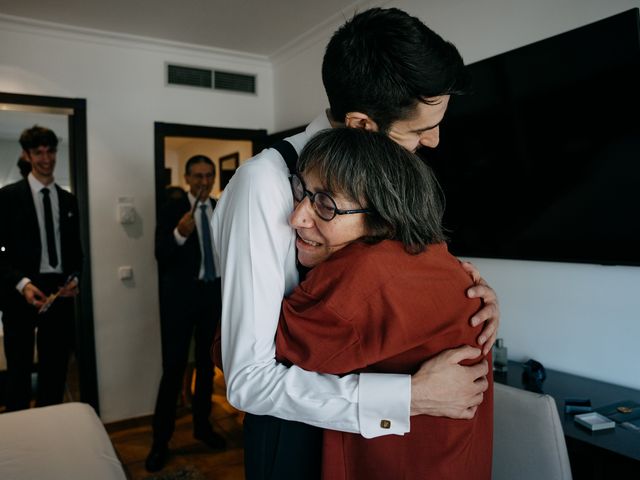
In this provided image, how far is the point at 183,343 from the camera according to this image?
3197 millimetres

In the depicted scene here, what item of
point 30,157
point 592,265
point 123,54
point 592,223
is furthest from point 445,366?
point 123,54

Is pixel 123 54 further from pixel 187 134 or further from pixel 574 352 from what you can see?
pixel 574 352

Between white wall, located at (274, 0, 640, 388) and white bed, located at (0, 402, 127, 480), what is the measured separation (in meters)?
1.90

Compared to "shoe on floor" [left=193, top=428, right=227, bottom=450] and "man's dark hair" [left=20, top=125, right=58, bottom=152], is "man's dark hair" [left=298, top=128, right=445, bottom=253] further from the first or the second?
"man's dark hair" [left=20, top=125, right=58, bottom=152]

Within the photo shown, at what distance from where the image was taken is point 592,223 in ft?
6.44

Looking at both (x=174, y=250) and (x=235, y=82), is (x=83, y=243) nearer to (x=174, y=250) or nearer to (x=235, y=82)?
(x=174, y=250)

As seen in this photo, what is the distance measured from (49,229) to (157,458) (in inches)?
67.8

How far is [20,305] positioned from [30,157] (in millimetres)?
1012

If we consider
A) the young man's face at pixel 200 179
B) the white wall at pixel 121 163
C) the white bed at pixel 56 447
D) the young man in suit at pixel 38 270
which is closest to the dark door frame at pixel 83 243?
the white wall at pixel 121 163

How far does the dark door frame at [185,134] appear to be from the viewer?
13.0 ft

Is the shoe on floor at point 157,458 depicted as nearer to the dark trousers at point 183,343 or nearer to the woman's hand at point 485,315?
the dark trousers at point 183,343

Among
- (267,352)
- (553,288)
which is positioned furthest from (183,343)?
(267,352)

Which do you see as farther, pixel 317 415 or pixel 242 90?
pixel 242 90

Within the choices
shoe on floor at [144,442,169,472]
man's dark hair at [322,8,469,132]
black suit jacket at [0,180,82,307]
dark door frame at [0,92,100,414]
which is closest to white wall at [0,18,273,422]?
dark door frame at [0,92,100,414]
